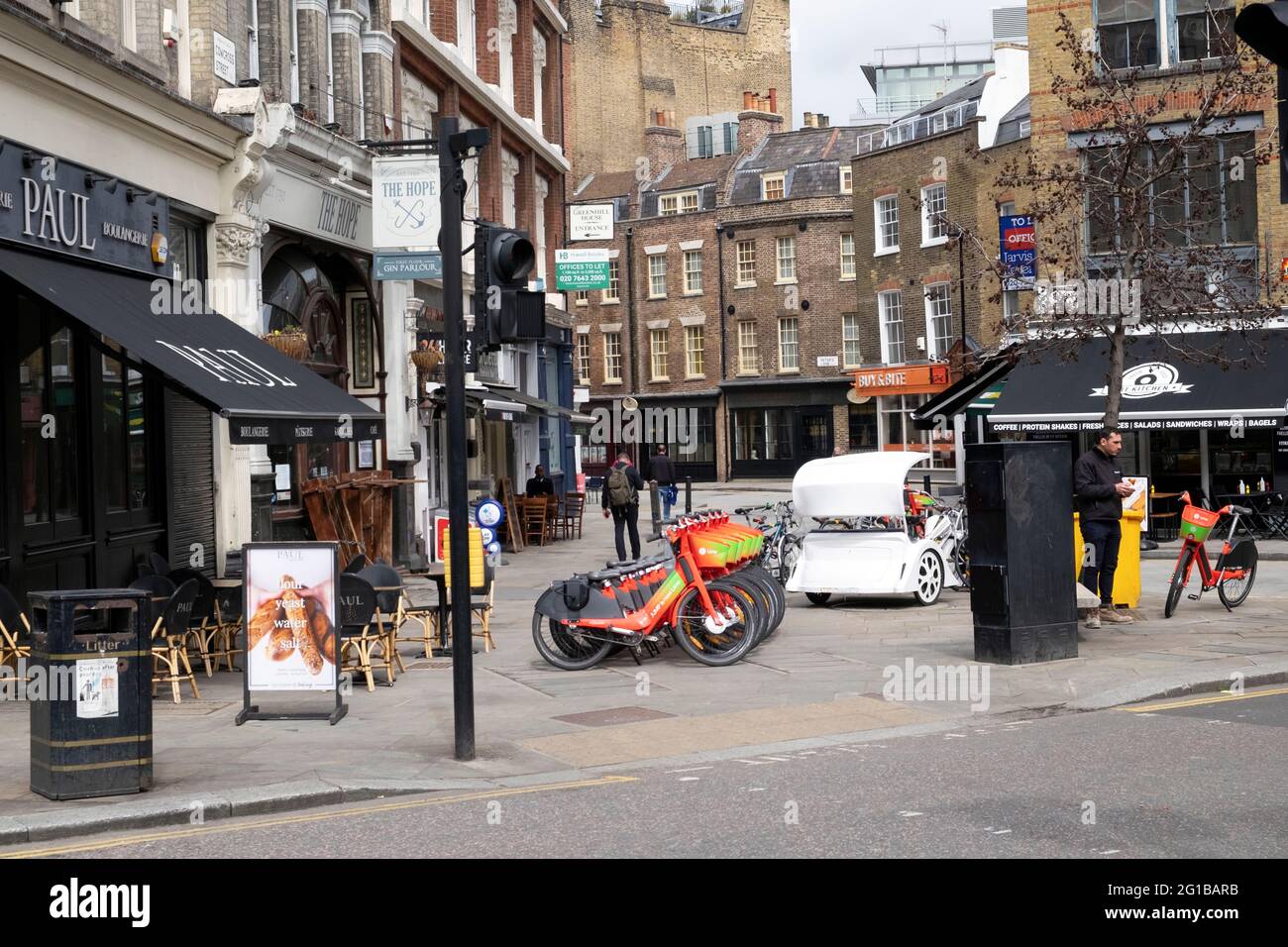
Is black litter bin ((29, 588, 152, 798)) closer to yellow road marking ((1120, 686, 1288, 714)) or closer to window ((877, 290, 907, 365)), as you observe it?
yellow road marking ((1120, 686, 1288, 714))

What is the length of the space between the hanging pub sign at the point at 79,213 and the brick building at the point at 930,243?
23862 millimetres

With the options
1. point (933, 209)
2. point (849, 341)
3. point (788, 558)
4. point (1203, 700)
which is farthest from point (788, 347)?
point (1203, 700)

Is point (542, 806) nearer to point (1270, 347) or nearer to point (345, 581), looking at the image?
point (345, 581)

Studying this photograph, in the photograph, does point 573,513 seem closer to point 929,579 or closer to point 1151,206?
point 1151,206

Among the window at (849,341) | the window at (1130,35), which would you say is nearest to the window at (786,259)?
the window at (849,341)

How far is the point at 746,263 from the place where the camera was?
186 feet

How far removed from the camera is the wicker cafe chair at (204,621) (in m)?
12.7

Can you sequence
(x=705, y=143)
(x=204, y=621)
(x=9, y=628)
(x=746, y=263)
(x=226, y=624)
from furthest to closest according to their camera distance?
1. (x=705, y=143)
2. (x=746, y=263)
3. (x=226, y=624)
4. (x=204, y=621)
5. (x=9, y=628)

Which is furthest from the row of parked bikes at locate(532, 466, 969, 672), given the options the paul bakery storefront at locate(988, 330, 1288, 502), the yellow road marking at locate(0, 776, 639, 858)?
the paul bakery storefront at locate(988, 330, 1288, 502)

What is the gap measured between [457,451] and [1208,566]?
10.1 meters

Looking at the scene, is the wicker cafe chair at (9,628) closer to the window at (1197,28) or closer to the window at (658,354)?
the window at (1197,28)

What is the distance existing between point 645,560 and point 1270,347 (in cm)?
1694

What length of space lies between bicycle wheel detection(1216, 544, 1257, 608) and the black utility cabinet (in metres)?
4.12
